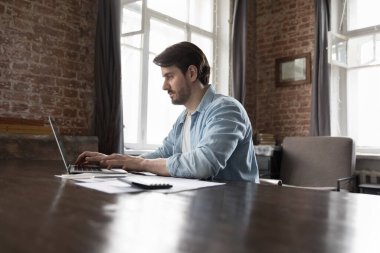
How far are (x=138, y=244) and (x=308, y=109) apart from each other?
463 cm

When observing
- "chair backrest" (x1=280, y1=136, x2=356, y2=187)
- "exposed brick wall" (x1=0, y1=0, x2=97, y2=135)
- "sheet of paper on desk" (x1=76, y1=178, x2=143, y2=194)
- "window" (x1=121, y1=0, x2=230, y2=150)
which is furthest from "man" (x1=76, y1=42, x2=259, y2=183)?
"chair backrest" (x1=280, y1=136, x2=356, y2=187)

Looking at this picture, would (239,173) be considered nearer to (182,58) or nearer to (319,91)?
(182,58)

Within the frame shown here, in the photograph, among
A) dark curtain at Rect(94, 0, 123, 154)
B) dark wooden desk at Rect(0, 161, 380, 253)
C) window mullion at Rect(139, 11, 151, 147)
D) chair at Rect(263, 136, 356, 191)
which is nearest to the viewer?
dark wooden desk at Rect(0, 161, 380, 253)

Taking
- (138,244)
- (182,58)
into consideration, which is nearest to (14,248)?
(138,244)

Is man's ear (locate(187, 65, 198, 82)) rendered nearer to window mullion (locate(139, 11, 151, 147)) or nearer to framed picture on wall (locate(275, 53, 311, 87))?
window mullion (locate(139, 11, 151, 147))

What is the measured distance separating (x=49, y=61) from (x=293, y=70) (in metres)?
3.23

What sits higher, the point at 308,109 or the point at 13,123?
the point at 308,109

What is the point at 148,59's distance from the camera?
13.2ft

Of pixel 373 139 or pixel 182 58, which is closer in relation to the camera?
pixel 182 58

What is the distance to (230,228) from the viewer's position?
54 centimetres

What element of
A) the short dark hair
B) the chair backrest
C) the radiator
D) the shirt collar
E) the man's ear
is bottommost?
the radiator

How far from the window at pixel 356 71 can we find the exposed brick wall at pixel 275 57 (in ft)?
1.21

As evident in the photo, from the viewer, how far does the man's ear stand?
1.92 meters

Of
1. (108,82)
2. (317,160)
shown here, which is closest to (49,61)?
(108,82)
